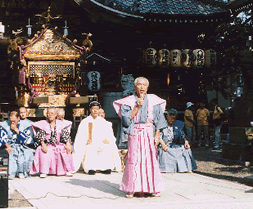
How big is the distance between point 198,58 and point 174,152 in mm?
7750

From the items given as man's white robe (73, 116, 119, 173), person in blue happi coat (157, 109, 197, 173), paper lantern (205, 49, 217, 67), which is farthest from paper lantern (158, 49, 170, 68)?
man's white robe (73, 116, 119, 173)

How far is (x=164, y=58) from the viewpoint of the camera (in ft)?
55.8

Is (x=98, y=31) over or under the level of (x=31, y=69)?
over

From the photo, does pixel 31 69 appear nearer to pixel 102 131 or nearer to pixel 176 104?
pixel 102 131

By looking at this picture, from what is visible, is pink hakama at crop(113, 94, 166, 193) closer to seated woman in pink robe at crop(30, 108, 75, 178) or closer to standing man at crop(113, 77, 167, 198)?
standing man at crop(113, 77, 167, 198)

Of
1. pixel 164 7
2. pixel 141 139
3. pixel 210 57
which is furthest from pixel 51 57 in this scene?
pixel 141 139

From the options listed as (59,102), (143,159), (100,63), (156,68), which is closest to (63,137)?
(143,159)

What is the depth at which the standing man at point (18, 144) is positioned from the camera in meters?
9.38

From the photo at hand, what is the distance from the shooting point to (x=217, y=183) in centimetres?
836

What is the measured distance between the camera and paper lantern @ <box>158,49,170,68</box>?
16984 mm

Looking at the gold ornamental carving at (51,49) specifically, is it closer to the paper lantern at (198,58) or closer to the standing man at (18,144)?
the standing man at (18,144)

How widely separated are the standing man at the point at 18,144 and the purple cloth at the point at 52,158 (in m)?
0.17

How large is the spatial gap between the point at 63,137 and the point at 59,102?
4697 mm

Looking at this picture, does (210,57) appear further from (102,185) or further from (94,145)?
(102,185)
